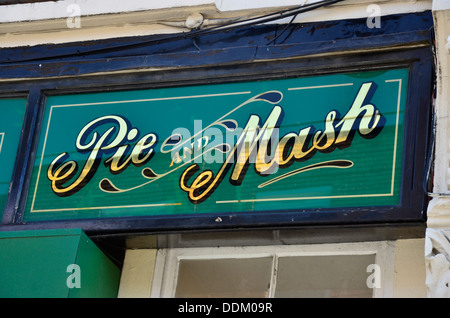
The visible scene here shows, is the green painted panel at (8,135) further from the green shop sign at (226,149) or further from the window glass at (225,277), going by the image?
the window glass at (225,277)

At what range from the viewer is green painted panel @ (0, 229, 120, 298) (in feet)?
30.2

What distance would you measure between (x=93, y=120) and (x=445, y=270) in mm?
3426

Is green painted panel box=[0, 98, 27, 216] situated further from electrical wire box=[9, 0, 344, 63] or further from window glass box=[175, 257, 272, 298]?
window glass box=[175, 257, 272, 298]

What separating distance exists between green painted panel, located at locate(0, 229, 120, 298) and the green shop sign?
39 centimetres

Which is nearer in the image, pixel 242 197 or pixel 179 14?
pixel 242 197

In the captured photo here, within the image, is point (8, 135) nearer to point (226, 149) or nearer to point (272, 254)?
point (226, 149)

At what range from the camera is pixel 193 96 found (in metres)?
10.1

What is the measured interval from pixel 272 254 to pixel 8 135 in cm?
263

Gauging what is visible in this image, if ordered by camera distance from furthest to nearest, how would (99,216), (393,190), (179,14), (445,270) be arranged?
(179,14), (99,216), (393,190), (445,270)

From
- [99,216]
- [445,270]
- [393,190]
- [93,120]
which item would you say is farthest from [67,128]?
[445,270]

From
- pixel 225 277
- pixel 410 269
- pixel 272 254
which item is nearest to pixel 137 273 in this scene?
pixel 225 277

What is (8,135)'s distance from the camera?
10.5m

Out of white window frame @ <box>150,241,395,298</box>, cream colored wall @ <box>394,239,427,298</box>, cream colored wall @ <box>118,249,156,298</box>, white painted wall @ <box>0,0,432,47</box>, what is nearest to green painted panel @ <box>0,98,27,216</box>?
white painted wall @ <box>0,0,432,47</box>
